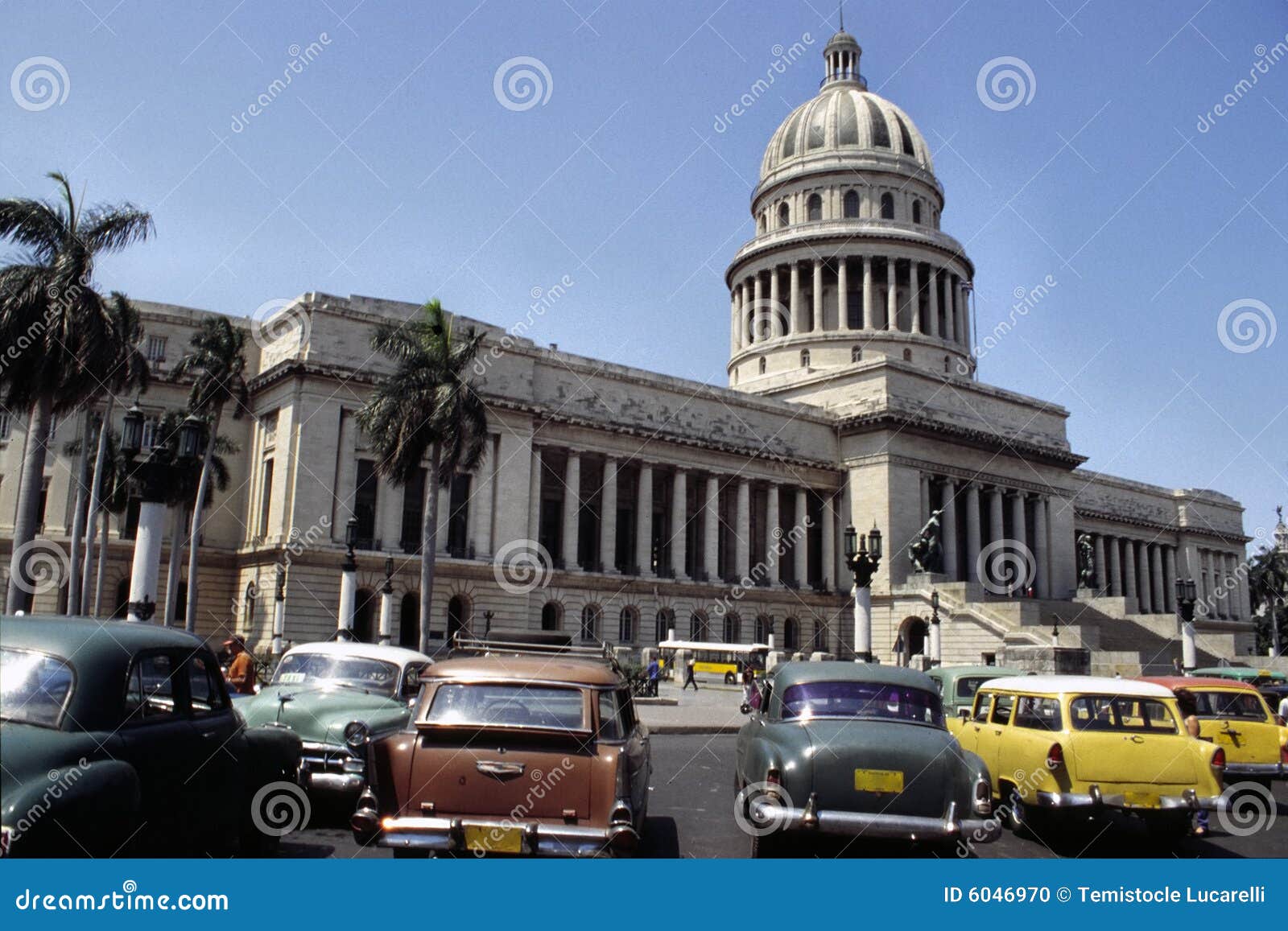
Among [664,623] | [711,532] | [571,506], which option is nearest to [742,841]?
[571,506]

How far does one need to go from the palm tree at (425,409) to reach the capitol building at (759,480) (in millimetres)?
7800

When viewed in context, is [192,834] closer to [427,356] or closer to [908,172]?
[427,356]

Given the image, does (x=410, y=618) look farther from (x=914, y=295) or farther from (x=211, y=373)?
(x=914, y=295)

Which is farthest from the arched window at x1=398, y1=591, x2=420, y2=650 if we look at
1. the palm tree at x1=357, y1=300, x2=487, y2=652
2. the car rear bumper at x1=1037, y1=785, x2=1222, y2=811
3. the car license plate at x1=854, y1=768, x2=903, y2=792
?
the car license plate at x1=854, y1=768, x2=903, y2=792

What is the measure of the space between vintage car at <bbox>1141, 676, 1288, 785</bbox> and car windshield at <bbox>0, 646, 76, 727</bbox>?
13.7 meters

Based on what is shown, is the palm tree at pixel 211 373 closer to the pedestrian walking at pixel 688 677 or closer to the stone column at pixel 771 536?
the pedestrian walking at pixel 688 677

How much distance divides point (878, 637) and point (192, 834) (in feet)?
167

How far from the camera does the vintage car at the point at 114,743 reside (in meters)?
5.32

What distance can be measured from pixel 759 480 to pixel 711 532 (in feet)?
14.8

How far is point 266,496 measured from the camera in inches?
1759

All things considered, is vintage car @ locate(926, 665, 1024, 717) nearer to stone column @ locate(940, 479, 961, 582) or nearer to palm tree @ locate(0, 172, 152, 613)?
palm tree @ locate(0, 172, 152, 613)

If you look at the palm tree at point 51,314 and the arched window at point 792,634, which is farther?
the arched window at point 792,634

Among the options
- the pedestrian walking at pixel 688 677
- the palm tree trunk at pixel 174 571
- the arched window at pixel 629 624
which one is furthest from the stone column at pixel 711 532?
the palm tree trunk at pixel 174 571

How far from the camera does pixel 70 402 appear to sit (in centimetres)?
2302
